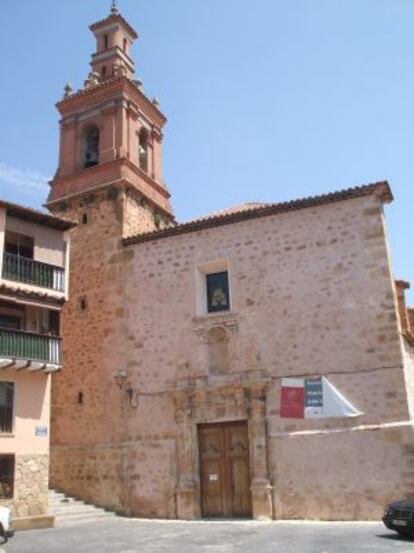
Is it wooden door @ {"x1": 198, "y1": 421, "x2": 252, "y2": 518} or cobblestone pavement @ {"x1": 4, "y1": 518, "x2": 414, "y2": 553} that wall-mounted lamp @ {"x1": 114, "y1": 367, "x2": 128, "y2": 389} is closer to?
wooden door @ {"x1": 198, "y1": 421, "x2": 252, "y2": 518}

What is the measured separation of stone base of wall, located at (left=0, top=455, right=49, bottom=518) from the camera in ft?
46.7

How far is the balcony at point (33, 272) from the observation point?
15875 millimetres

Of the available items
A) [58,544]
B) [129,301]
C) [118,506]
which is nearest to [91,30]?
[129,301]

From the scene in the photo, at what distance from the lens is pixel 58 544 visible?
11.1 m

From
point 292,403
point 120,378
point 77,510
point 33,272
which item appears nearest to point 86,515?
point 77,510

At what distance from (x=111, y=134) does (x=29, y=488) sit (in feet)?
37.7

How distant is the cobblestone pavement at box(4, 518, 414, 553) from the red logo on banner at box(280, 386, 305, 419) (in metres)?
2.50

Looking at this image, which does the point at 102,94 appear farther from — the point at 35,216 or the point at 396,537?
the point at 396,537

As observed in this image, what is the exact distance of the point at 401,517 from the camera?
34.6ft

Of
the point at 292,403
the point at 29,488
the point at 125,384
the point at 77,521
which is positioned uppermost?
the point at 125,384

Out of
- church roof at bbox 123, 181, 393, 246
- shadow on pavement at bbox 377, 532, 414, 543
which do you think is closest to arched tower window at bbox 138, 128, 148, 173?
church roof at bbox 123, 181, 393, 246

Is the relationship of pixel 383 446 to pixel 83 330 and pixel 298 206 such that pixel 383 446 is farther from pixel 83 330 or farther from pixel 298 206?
pixel 83 330

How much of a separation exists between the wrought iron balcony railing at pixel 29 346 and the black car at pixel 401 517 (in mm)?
9161

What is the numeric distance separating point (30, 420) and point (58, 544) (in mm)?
4758
